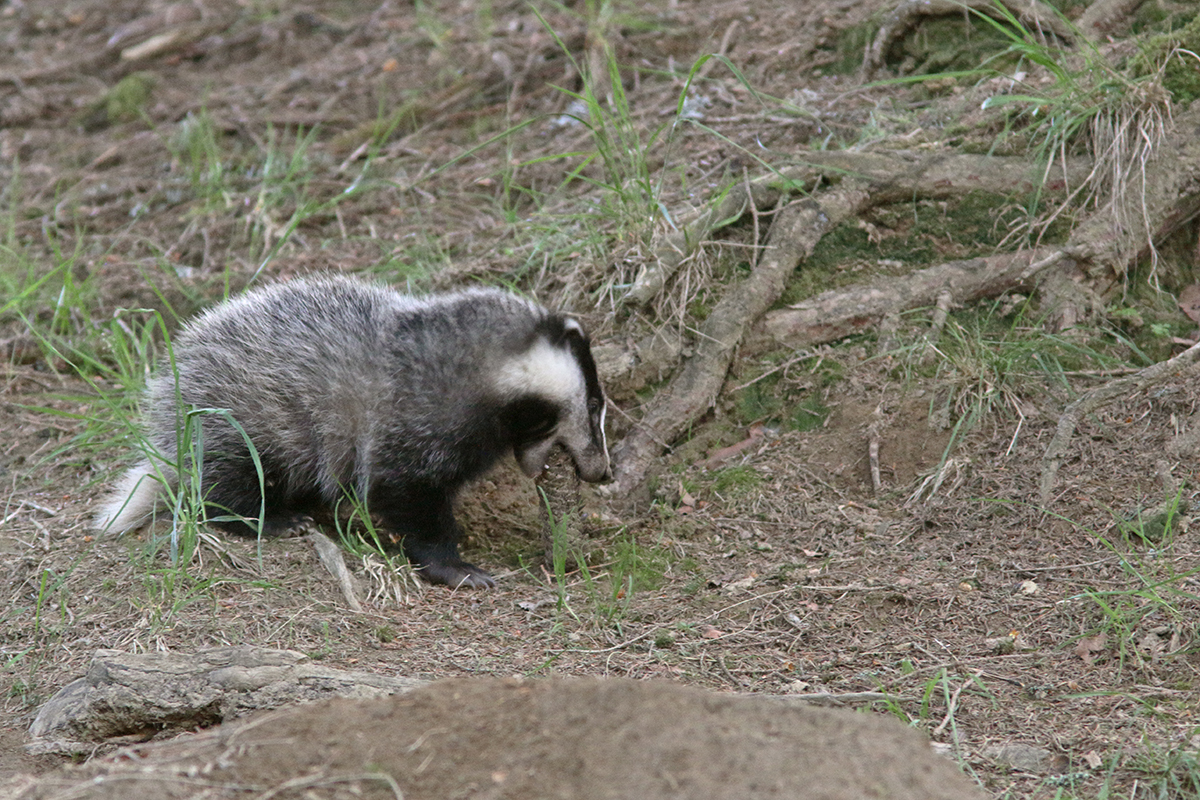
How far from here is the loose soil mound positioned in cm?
204

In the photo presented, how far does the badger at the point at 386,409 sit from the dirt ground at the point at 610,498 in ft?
0.94

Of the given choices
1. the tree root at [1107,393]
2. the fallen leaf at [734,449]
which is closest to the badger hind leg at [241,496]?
the fallen leaf at [734,449]

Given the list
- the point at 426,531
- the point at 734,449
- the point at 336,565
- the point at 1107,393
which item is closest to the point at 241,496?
the point at 336,565

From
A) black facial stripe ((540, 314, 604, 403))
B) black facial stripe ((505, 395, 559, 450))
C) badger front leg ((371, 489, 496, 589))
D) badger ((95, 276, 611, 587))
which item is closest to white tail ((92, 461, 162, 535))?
badger ((95, 276, 611, 587))

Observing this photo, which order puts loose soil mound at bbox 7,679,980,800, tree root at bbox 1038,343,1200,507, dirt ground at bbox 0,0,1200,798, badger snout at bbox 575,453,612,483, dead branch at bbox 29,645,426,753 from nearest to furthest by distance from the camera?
loose soil mound at bbox 7,679,980,800, dead branch at bbox 29,645,426,753, dirt ground at bbox 0,0,1200,798, tree root at bbox 1038,343,1200,507, badger snout at bbox 575,453,612,483

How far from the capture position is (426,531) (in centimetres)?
425

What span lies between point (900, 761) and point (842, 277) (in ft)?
9.90

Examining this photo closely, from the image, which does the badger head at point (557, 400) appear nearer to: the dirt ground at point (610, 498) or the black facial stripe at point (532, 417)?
the black facial stripe at point (532, 417)

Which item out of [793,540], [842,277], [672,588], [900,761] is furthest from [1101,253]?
[900,761]

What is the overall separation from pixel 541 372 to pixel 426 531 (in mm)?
750

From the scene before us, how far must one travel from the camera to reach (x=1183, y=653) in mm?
3125

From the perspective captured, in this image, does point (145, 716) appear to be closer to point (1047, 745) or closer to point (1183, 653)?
point (1047, 745)

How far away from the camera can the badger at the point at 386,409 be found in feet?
13.6

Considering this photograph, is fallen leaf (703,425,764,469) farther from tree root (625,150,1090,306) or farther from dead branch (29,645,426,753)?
dead branch (29,645,426,753)
